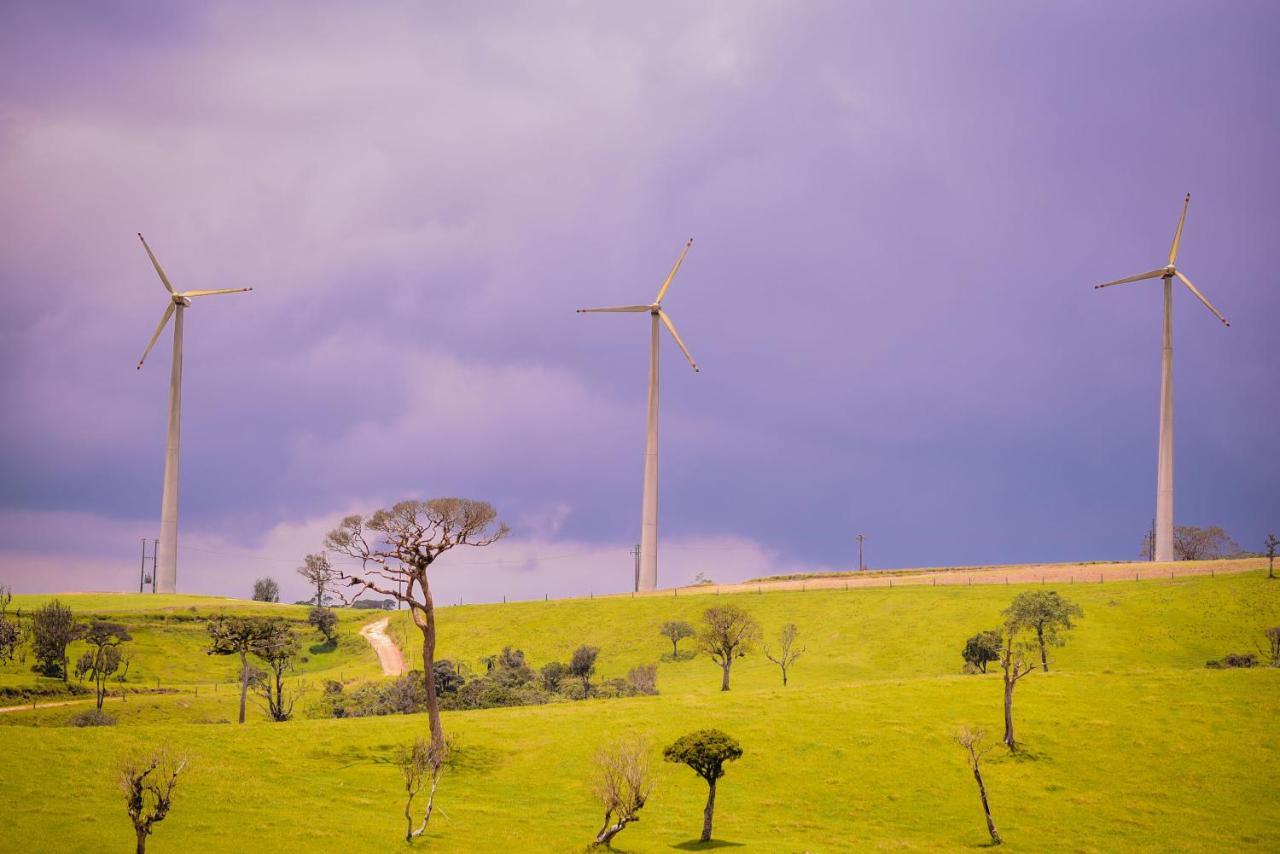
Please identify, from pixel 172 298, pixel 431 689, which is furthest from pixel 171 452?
pixel 431 689

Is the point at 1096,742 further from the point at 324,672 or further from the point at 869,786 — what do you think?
the point at 324,672

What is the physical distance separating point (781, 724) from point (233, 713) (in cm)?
6339

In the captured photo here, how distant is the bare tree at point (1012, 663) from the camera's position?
225 ft

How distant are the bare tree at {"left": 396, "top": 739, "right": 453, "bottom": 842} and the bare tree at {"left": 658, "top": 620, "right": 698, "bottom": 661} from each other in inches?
2595

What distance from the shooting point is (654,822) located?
5881 cm

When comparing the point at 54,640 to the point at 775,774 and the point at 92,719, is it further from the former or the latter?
the point at 775,774

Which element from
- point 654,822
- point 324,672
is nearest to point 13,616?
point 324,672

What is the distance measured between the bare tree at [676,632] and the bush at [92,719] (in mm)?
63813

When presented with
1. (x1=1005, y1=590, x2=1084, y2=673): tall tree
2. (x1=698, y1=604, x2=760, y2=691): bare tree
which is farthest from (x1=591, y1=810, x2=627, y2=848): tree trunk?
(x1=1005, y1=590, x2=1084, y2=673): tall tree

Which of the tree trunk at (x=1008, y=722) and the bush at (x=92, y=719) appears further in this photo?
the bush at (x=92, y=719)

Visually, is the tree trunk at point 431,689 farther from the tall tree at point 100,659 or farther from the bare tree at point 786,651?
the tall tree at point 100,659

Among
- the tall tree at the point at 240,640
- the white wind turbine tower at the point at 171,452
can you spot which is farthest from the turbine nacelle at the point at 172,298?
the tall tree at the point at 240,640

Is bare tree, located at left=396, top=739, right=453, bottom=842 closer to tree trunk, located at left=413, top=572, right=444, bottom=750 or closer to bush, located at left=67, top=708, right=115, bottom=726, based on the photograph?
tree trunk, located at left=413, top=572, right=444, bottom=750

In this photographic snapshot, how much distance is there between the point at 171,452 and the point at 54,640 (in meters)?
58.0
